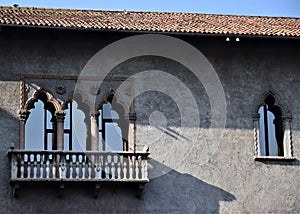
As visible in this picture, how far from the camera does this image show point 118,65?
990 inches

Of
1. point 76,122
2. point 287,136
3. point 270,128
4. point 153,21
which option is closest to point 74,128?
point 76,122

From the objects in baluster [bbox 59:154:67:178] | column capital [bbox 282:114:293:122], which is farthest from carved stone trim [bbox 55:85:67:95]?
column capital [bbox 282:114:293:122]

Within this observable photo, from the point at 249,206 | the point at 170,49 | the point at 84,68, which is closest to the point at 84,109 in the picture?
the point at 84,68

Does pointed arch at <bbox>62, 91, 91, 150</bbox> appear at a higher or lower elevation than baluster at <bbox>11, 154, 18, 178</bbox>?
higher

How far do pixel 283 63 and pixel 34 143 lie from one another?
22.0ft

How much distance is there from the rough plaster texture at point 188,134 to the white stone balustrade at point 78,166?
0.37 metres

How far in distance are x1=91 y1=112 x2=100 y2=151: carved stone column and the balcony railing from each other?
1.48 ft

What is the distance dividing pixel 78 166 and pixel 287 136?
5.41 meters

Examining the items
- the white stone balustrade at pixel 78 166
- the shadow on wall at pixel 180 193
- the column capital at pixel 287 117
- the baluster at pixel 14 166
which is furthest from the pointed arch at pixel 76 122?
the column capital at pixel 287 117

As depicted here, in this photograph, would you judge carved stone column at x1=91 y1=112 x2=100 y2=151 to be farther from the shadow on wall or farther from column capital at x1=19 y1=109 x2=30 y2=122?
column capital at x1=19 y1=109 x2=30 y2=122

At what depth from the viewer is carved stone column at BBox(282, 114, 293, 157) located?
25281mm

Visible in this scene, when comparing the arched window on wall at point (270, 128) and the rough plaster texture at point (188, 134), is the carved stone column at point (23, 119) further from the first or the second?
the arched window on wall at point (270, 128)

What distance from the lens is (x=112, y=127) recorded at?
2492 cm

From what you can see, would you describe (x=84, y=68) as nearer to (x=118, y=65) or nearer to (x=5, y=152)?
(x=118, y=65)
